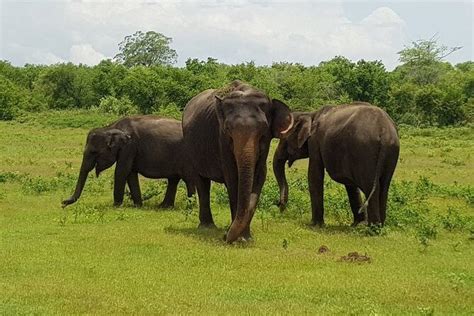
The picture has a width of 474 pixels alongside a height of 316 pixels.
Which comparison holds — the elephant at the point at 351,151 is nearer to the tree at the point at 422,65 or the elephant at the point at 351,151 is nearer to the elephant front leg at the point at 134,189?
the elephant front leg at the point at 134,189

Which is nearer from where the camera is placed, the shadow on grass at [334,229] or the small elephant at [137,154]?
the shadow on grass at [334,229]

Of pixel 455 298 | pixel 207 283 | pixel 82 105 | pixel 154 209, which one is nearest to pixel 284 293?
pixel 207 283

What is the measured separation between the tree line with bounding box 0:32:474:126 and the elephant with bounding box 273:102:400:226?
113 ft

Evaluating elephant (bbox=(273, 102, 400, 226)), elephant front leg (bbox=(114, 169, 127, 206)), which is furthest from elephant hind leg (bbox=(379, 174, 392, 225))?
elephant front leg (bbox=(114, 169, 127, 206))

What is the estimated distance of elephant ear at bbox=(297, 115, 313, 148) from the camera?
607 inches

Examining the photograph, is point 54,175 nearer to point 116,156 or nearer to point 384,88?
point 116,156

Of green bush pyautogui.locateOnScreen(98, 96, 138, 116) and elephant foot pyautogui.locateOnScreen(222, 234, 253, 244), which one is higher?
green bush pyautogui.locateOnScreen(98, 96, 138, 116)

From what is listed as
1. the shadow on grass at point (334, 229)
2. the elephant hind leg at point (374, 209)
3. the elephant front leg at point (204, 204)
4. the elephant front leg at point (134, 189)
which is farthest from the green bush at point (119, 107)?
the elephant hind leg at point (374, 209)

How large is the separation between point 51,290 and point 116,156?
9338 millimetres

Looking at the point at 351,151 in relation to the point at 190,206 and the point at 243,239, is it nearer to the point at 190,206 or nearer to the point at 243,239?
the point at 243,239

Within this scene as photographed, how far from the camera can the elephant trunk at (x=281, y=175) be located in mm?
16005

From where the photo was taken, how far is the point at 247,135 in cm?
1142

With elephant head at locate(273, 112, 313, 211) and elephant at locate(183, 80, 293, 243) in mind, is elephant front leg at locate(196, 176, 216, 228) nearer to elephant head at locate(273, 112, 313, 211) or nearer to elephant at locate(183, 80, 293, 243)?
elephant at locate(183, 80, 293, 243)

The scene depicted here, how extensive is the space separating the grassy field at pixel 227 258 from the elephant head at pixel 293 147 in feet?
1.85
